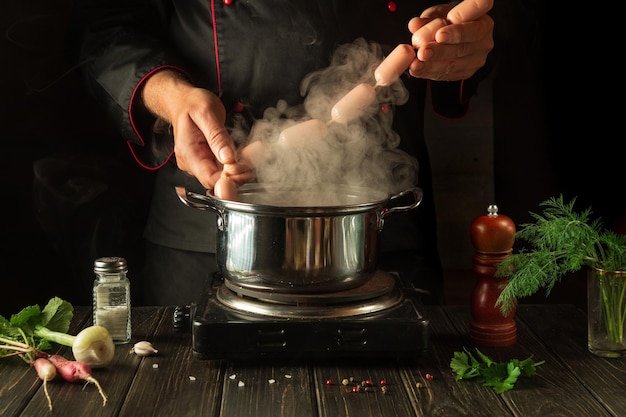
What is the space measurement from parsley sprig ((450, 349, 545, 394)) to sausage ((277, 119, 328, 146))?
1.85ft

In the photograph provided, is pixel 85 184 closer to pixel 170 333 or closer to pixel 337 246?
pixel 170 333

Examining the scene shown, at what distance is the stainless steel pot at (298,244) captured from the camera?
5.12 feet

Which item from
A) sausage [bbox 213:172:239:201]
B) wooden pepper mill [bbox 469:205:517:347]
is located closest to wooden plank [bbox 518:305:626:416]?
wooden pepper mill [bbox 469:205:517:347]

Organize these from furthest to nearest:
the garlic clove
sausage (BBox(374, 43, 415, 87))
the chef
Result: the chef → sausage (BBox(374, 43, 415, 87)) → the garlic clove

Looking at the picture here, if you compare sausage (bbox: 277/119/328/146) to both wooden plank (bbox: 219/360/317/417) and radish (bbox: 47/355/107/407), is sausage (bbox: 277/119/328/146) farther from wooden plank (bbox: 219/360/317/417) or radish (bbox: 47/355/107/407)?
radish (bbox: 47/355/107/407)

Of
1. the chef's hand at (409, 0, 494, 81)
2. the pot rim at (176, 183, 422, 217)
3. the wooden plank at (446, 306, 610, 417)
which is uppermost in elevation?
the chef's hand at (409, 0, 494, 81)

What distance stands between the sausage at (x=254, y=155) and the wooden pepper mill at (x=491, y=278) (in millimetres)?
500

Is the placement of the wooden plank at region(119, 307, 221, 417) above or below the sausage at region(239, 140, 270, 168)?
below

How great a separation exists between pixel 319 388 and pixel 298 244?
0.91ft

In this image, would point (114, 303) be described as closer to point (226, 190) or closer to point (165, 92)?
point (226, 190)

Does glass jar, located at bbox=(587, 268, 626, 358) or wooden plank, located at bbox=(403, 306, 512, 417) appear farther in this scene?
glass jar, located at bbox=(587, 268, 626, 358)

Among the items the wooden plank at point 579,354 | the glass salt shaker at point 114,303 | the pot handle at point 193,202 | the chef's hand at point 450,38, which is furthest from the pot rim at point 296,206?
the wooden plank at point 579,354

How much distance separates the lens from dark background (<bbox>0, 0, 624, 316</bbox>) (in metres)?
3.24

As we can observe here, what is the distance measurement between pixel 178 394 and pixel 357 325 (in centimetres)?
36
